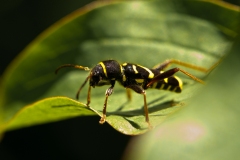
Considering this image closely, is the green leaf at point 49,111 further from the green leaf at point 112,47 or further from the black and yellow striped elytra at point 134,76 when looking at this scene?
the black and yellow striped elytra at point 134,76

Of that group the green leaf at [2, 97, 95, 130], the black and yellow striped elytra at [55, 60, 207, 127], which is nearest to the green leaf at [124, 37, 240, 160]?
the green leaf at [2, 97, 95, 130]

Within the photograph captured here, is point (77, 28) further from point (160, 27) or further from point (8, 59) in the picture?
point (8, 59)

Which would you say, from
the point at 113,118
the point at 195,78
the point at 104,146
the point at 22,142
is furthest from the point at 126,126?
the point at 22,142

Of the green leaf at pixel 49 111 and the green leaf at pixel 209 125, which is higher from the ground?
the green leaf at pixel 49 111

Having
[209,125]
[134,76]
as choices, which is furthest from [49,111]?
[209,125]

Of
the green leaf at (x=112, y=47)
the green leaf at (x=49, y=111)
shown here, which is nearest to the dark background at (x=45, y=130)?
the green leaf at (x=112, y=47)
